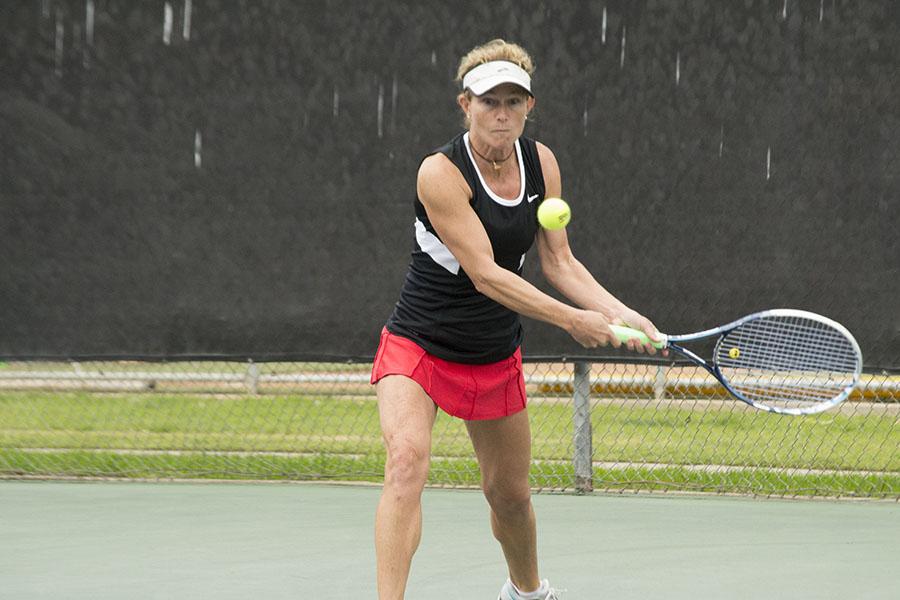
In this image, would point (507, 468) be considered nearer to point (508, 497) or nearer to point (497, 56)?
point (508, 497)

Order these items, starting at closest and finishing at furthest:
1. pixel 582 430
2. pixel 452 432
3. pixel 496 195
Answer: pixel 496 195 < pixel 582 430 < pixel 452 432

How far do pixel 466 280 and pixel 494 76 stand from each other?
519 mm

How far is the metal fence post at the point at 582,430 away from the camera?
5.82 meters

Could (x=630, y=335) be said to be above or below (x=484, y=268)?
below

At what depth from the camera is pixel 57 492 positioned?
5.90m

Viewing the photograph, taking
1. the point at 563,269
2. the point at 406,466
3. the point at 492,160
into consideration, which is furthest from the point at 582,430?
the point at 406,466

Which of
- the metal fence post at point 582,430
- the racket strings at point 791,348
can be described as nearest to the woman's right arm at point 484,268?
the racket strings at point 791,348

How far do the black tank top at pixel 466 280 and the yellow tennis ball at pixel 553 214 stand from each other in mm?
32

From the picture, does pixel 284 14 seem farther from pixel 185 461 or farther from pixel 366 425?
pixel 366 425

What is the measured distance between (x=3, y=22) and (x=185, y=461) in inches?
86.9

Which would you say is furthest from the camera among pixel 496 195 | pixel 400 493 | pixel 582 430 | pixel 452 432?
pixel 452 432

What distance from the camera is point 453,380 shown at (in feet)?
11.3

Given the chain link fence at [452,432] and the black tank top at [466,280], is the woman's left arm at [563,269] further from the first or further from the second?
the chain link fence at [452,432]

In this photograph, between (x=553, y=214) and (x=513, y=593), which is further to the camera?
(x=513, y=593)
